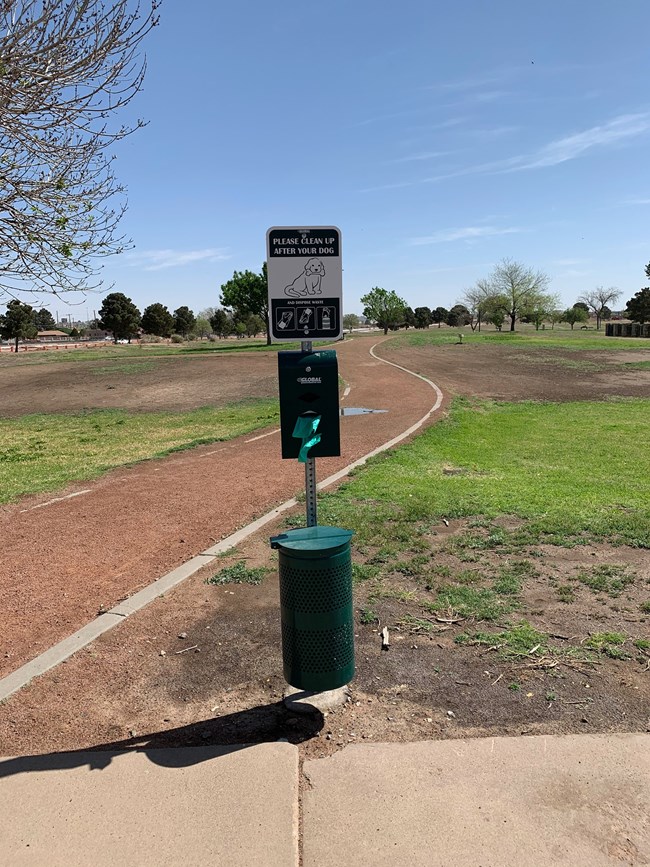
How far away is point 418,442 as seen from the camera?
1245 cm

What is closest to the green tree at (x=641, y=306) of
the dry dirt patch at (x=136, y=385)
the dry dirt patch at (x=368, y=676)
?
the dry dirt patch at (x=136, y=385)

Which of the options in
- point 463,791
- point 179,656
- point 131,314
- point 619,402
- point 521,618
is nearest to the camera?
point 463,791

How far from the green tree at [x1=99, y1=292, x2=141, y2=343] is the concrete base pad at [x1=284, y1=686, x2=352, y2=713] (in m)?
85.4

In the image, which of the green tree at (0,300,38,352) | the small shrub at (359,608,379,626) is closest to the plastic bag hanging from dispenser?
the small shrub at (359,608,379,626)

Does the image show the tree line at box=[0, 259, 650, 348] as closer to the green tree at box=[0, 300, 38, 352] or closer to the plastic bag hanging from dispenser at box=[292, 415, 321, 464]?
the green tree at box=[0, 300, 38, 352]

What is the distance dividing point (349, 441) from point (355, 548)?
6617 millimetres

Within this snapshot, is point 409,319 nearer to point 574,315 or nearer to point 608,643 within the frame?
point 574,315

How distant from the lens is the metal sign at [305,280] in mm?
3611

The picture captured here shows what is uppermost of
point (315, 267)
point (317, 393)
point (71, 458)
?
point (315, 267)

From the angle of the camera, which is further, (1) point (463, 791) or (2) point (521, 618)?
(2) point (521, 618)

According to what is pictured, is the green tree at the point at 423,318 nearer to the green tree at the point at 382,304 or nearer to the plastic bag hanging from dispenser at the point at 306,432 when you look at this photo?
the green tree at the point at 382,304

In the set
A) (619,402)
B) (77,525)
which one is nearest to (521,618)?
(77,525)

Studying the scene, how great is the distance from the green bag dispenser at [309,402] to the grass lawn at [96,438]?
6347mm

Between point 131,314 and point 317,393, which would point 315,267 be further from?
point 131,314
